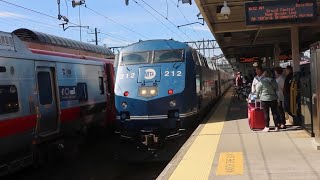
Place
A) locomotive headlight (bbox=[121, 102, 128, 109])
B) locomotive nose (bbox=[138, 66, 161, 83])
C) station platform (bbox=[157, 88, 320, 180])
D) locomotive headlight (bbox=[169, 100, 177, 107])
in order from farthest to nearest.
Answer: locomotive nose (bbox=[138, 66, 161, 83]) < locomotive headlight (bbox=[121, 102, 128, 109]) < locomotive headlight (bbox=[169, 100, 177, 107]) < station platform (bbox=[157, 88, 320, 180])

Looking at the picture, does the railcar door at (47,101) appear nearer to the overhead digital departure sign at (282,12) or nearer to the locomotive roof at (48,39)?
the locomotive roof at (48,39)

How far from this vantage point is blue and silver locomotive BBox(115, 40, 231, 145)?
13344 mm

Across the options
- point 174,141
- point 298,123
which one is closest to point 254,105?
point 298,123

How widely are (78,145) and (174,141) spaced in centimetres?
295

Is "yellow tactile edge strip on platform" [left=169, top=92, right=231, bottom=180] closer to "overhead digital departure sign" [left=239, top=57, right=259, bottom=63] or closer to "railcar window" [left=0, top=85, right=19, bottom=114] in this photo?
"railcar window" [left=0, top=85, right=19, bottom=114]

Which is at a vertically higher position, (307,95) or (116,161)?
(307,95)

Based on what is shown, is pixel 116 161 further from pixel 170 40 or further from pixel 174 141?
pixel 170 40

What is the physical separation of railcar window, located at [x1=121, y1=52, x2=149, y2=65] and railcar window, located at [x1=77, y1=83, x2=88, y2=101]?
146 centimetres

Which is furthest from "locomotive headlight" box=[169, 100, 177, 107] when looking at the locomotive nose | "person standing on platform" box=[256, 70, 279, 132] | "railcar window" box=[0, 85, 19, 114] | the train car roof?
"railcar window" box=[0, 85, 19, 114]

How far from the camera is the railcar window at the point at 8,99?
952 cm

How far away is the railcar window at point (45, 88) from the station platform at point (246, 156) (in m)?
3.51

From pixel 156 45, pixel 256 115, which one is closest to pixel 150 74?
pixel 156 45

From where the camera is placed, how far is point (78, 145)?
1475 cm

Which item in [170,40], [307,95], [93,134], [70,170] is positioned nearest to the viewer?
[307,95]
